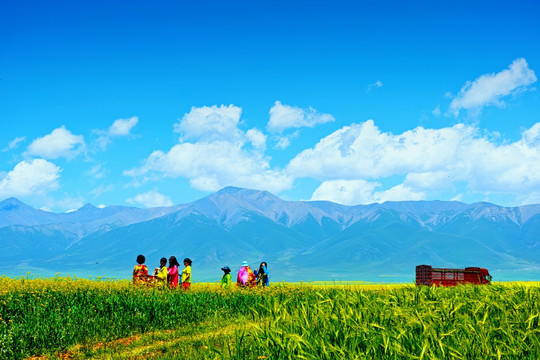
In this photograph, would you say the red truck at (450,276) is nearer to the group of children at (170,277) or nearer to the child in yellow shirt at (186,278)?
the group of children at (170,277)

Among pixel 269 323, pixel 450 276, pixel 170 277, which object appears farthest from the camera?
pixel 450 276

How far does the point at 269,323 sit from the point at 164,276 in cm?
1563

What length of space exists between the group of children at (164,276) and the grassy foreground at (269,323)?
65 centimetres

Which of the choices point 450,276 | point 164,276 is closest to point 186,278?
point 164,276

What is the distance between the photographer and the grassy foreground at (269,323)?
242 inches

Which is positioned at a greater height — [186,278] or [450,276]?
[186,278]

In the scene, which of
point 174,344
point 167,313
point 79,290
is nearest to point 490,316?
point 174,344

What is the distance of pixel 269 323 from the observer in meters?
7.58

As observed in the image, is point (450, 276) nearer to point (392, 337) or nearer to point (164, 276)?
point (164, 276)

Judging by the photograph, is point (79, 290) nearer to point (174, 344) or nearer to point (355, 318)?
point (174, 344)

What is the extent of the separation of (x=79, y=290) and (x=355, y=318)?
1408cm

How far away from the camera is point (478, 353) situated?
5836mm

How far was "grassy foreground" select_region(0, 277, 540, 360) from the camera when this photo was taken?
6145 mm

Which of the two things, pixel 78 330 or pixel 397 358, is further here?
pixel 78 330
